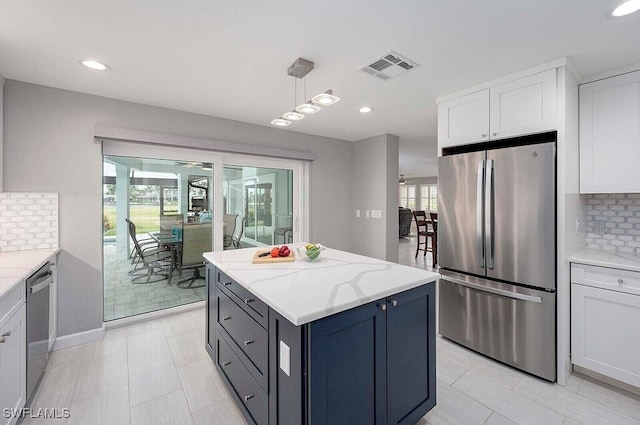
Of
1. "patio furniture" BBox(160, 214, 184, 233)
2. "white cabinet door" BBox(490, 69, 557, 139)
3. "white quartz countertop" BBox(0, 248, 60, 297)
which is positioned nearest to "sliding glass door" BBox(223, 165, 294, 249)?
"patio furniture" BBox(160, 214, 184, 233)

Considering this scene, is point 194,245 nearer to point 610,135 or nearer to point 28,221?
point 28,221

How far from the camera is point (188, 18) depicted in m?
1.63

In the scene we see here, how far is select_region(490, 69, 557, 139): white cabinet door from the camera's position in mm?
2086

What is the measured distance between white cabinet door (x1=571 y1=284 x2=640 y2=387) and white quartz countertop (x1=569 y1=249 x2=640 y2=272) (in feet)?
0.64

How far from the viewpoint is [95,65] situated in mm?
2166

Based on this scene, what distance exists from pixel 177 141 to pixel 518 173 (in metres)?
3.36

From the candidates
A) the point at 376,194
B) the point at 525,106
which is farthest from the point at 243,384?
the point at 376,194

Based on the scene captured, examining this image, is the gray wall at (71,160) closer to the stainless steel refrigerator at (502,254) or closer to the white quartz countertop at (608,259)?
the stainless steel refrigerator at (502,254)

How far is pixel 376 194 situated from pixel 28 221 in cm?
404

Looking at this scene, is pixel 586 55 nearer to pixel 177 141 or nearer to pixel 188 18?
pixel 188 18

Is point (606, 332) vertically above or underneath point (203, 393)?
above

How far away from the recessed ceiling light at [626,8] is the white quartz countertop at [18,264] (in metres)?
3.58

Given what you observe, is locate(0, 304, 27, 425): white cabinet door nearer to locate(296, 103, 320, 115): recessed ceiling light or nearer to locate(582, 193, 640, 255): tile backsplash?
locate(296, 103, 320, 115): recessed ceiling light

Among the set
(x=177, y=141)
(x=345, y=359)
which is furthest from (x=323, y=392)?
(x=177, y=141)
